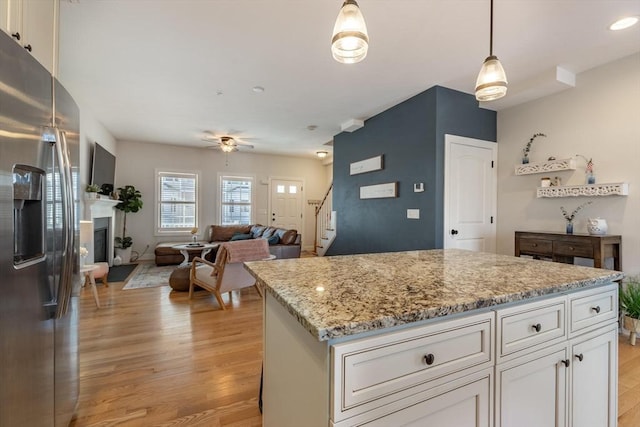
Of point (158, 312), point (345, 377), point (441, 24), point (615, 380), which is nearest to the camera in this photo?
point (345, 377)

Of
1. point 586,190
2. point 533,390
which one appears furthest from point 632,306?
point 533,390

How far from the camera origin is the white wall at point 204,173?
260 inches

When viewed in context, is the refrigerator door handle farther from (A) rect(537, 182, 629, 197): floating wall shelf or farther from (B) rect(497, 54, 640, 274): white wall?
(B) rect(497, 54, 640, 274): white wall

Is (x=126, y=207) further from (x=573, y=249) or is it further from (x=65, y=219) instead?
(x=573, y=249)

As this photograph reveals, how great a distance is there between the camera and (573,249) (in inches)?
115

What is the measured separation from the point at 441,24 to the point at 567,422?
2.69 meters

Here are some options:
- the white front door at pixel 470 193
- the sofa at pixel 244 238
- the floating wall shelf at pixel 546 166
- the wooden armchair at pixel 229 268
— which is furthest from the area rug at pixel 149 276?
the floating wall shelf at pixel 546 166

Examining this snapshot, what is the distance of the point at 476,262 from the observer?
1611 millimetres

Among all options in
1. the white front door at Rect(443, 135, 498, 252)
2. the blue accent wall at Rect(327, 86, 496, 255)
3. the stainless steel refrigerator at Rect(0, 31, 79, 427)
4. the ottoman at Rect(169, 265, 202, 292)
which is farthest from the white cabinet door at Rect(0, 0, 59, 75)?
the white front door at Rect(443, 135, 498, 252)

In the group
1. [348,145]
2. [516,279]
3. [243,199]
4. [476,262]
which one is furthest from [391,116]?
[243,199]

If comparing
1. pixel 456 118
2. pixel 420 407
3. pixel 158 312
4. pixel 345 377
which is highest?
pixel 456 118

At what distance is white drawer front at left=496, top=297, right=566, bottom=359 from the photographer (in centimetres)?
102

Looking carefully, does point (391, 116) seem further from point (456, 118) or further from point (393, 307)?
point (393, 307)

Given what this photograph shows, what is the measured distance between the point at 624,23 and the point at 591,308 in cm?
252
